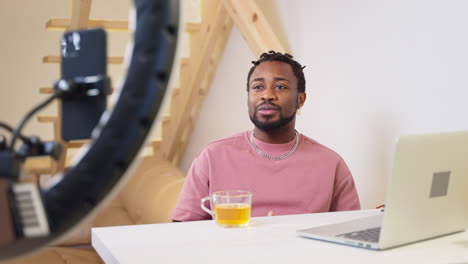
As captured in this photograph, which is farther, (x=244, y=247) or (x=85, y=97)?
(x=244, y=247)

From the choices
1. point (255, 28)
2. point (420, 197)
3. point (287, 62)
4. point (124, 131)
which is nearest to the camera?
point (124, 131)

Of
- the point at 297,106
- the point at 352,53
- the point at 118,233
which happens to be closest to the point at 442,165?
the point at 118,233

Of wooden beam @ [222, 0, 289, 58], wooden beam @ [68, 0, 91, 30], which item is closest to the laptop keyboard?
wooden beam @ [222, 0, 289, 58]

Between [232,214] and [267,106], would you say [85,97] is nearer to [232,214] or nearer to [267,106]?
[232,214]

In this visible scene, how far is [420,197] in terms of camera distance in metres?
1.43

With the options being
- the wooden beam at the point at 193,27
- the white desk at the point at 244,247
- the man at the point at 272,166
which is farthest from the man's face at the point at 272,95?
the wooden beam at the point at 193,27

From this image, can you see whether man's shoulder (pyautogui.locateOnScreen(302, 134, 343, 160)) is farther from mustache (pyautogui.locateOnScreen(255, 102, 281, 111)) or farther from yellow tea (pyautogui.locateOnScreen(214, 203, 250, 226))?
yellow tea (pyautogui.locateOnScreen(214, 203, 250, 226))

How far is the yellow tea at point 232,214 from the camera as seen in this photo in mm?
1685

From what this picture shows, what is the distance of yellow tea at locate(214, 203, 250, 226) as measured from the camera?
5.53ft

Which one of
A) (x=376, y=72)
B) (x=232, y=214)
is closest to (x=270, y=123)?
(x=376, y=72)

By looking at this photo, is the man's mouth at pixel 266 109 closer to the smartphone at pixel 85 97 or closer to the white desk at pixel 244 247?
the white desk at pixel 244 247

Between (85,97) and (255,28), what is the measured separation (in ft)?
8.82

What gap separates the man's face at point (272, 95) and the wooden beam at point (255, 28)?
0.64 metres

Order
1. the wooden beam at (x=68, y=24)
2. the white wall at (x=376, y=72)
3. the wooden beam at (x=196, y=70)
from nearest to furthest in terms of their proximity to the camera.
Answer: the white wall at (x=376, y=72) < the wooden beam at (x=68, y=24) < the wooden beam at (x=196, y=70)
